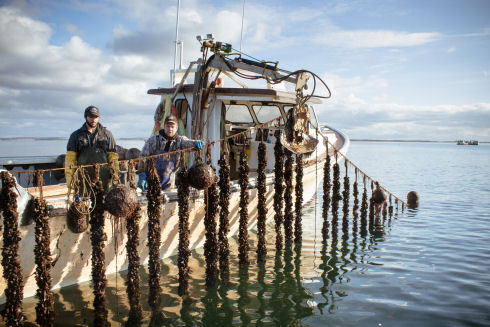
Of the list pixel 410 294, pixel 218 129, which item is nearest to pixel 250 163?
pixel 218 129

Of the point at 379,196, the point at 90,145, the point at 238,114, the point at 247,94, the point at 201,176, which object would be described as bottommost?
the point at 379,196

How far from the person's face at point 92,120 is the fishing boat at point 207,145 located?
0.77 metres

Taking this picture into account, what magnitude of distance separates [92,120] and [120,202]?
1875 mm

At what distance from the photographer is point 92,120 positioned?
233 inches

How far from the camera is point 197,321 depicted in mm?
5434

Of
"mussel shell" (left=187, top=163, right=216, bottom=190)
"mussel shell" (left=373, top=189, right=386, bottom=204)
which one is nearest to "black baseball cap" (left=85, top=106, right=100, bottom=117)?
"mussel shell" (left=187, top=163, right=216, bottom=190)

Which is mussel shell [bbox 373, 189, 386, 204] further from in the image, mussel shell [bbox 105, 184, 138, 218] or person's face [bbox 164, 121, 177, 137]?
mussel shell [bbox 105, 184, 138, 218]

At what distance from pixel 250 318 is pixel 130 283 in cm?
187

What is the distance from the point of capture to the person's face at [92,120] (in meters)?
5.89

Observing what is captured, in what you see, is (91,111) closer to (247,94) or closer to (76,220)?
(76,220)

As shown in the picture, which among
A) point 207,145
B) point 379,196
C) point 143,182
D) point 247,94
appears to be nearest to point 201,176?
point 207,145

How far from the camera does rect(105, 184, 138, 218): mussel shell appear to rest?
4.75 m

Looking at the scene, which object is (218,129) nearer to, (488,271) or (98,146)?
(98,146)

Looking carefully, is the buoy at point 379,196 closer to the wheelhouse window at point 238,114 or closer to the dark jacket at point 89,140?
the wheelhouse window at point 238,114
